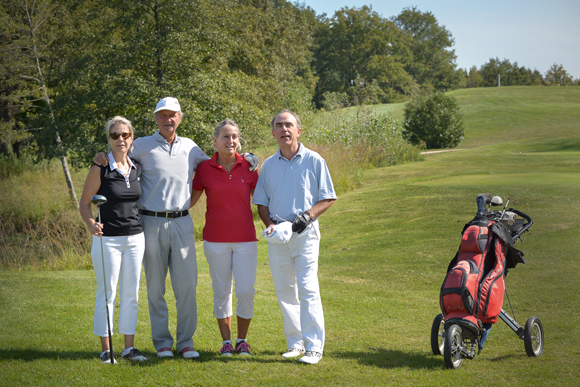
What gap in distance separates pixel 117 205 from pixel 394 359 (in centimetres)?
281

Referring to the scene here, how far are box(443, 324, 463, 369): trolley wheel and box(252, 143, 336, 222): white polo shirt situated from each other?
1497 millimetres

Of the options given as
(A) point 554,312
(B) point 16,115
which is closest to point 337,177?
(A) point 554,312

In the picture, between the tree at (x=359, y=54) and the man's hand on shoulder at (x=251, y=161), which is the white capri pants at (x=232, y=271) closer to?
the man's hand on shoulder at (x=251, y=161)

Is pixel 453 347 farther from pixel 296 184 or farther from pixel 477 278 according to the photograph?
pixel 296 184

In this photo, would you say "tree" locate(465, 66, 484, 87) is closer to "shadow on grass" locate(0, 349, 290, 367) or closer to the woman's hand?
"shadow on grass" locate(0, 349, 290, 367)

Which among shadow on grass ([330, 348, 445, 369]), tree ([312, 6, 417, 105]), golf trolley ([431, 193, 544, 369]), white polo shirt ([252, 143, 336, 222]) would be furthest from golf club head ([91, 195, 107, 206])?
tree ([312, 6, 417, 105])

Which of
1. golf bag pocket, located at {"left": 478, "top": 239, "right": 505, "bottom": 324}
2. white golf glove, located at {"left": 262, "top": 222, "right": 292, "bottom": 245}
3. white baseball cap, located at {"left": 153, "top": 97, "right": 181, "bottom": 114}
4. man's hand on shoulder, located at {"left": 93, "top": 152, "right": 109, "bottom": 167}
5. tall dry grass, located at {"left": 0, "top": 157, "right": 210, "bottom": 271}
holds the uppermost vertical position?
white baseball cap, located at {"left": 153, "top": 97, "right": 181, "bottom": 114}

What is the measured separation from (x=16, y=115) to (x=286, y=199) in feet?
92.1

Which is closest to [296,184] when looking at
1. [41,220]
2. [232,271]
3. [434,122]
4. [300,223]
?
[300,223]

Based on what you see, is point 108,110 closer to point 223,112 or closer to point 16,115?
point 223,112

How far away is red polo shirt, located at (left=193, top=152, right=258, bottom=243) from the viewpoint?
4498 mm

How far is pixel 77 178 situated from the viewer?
2645cm

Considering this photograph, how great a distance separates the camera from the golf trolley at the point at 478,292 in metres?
4.33

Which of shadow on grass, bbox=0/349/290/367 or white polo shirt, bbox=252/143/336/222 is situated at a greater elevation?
white polo shirt, bbox=252/143/336/222
